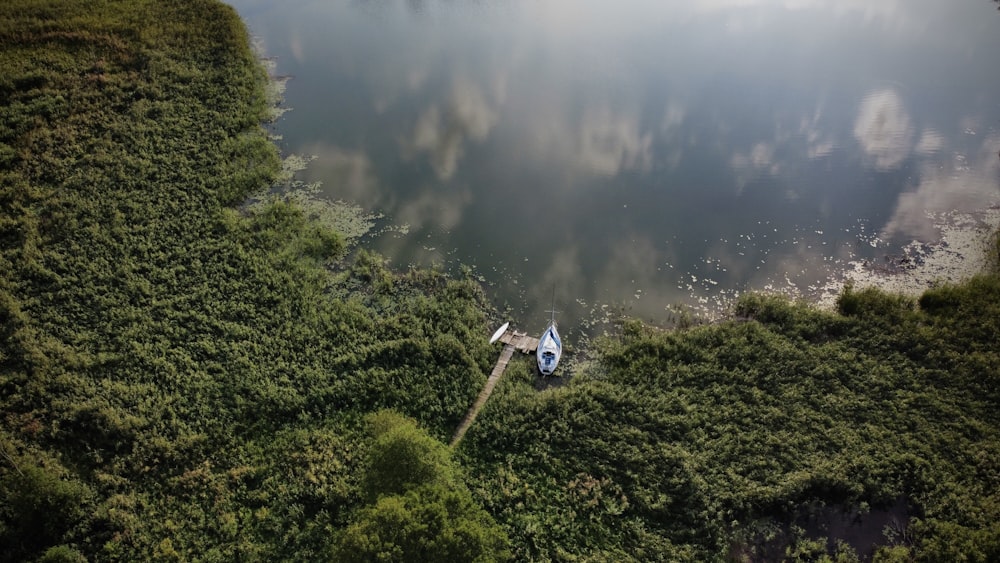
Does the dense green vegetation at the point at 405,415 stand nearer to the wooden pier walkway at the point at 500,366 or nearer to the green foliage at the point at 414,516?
the green foliage at the point at 414,516

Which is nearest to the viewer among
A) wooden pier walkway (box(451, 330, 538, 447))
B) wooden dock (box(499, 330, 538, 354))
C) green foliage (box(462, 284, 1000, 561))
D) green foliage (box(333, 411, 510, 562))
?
green foliage (box(333, 411, 510, 562))

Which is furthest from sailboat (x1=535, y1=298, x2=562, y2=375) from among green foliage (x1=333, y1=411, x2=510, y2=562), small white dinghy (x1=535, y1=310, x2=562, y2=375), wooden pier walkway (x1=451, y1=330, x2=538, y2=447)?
green foliage (x1=333, y1=411, x2=510, y2=562)

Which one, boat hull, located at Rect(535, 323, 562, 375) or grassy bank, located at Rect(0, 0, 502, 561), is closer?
grassy bank, located at Rect(0, 0, 502, 561)

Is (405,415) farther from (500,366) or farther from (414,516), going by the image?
(414,516)

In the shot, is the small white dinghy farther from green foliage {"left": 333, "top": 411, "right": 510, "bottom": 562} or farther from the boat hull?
green foliage {"left": 333, "top": 411, "right": 510, "bottom": 562}

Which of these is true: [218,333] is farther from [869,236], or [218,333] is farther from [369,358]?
[869,236]

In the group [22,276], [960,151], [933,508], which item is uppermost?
[960,151]

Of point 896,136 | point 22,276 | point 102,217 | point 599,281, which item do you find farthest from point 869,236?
point 22,276
